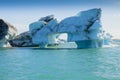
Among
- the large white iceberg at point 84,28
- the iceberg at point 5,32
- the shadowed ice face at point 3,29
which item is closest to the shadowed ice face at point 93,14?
the large white iceberg at point 84,28

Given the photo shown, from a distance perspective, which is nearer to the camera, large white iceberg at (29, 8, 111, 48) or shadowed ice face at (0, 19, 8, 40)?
large white iceberg at (29, 8, 111, 48)

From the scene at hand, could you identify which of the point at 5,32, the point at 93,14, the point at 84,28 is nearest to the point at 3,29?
the point at 5,32

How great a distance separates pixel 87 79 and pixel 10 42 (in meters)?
50.4

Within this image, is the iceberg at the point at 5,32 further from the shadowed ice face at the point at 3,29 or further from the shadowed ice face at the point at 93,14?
the shadowed ice face at the point at 93,14

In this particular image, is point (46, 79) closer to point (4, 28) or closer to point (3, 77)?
point (3, 77)

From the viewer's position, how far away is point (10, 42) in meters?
64.8

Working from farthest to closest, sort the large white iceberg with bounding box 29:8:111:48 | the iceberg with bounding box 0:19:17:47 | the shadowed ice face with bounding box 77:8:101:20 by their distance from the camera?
the iceberg with bounding box 0:19:17:47
the shadowed ice face with bounding box 77:8:101:20
the large white iceberg with bounding box 29:8:111:48

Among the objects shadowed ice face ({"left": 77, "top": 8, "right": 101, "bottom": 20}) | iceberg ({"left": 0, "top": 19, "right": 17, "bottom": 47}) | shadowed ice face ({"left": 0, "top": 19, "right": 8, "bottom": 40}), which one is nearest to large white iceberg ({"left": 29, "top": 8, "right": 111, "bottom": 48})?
shadowed ice face ({"left": 77, "top": 8, "right": 101, "bottom": 20})

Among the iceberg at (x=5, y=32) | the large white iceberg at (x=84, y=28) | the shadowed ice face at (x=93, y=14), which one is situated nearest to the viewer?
the large white iceberg at (x=84, y=28)

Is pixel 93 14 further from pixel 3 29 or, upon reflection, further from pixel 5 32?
pixel 3 29

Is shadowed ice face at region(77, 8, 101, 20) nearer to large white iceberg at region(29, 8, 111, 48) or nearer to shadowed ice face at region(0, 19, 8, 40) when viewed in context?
large white iceberg at region(29, 8, 111, 48)

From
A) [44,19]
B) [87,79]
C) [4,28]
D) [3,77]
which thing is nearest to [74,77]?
[87,79]

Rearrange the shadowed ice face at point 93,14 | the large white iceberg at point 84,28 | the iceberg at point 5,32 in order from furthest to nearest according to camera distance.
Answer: the iceberg at point 5,32 → the shadowed ice face at point 93,14 → the large white iceberg at point 84,28

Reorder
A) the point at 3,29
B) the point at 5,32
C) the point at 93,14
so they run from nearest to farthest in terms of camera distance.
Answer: the point at 93,14 < the point at 5,32 < the point at 3,29
